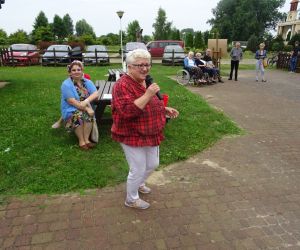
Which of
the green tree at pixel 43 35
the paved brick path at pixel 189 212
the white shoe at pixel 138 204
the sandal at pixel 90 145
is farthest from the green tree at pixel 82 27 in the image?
the white shoe at pixel 138 204

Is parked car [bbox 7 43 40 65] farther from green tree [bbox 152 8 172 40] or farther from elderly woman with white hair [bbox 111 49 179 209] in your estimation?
green tree [bbox 152 8 172 40]

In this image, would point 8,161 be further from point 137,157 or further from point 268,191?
point 268,191

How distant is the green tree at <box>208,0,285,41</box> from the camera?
59375 millimetres

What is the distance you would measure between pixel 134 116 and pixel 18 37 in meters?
47.1

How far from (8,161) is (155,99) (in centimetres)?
256

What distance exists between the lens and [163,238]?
9.39ft

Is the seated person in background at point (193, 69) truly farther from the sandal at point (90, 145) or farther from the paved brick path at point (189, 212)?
the sandal at point (90, 145)

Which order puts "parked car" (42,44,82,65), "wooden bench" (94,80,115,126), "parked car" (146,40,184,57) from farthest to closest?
1. "parked car" (146,40,184,57)
2. "parked car" (42,44,82,65)
3. "wooden bench" (94,80,115,126)

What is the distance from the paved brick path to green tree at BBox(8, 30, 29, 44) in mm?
43969

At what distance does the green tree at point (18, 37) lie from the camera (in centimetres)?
4269

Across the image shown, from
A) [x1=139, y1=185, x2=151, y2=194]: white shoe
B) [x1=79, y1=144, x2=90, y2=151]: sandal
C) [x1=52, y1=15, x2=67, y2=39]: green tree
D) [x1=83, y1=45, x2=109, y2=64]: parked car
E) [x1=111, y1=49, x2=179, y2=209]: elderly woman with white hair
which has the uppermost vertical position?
[x1=52, y1=15, x2=67, y2=39]: green tree

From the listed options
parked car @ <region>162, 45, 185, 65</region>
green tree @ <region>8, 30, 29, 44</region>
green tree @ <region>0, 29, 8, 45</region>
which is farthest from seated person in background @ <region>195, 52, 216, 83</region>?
green tree @ <region>8, 30, 29, 44</region>

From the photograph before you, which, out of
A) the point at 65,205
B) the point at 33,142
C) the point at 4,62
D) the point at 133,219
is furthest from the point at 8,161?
the point at 4,62

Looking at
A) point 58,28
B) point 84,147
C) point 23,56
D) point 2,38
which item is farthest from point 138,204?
point 58,28
